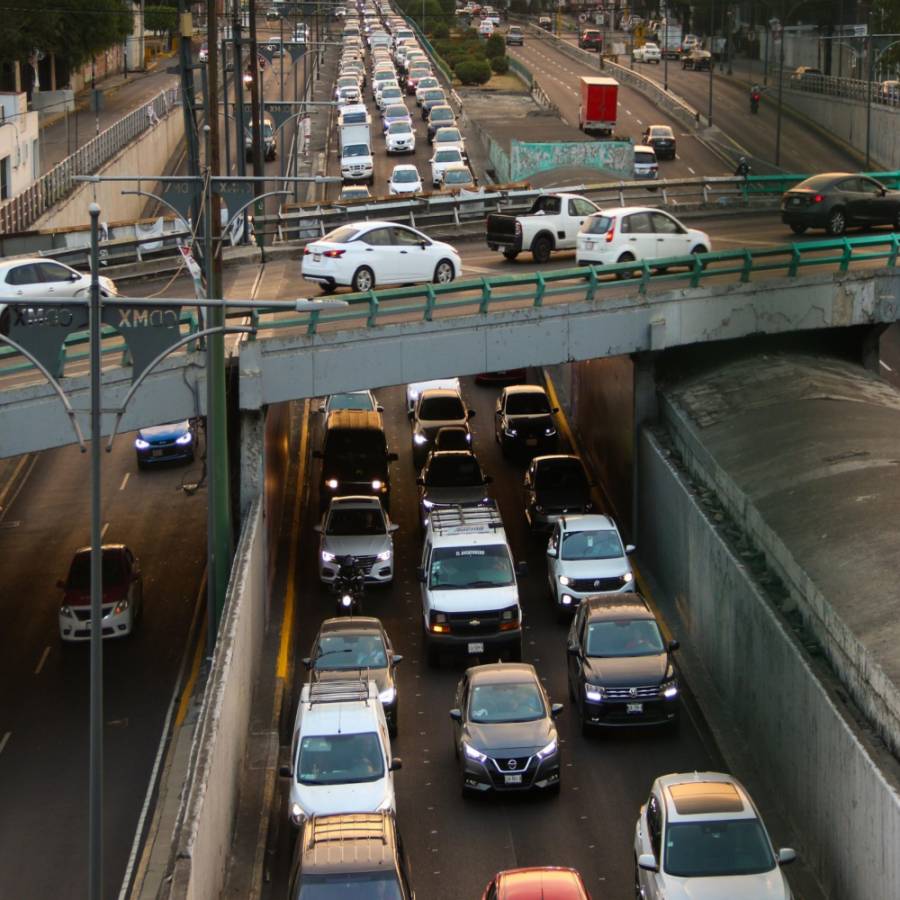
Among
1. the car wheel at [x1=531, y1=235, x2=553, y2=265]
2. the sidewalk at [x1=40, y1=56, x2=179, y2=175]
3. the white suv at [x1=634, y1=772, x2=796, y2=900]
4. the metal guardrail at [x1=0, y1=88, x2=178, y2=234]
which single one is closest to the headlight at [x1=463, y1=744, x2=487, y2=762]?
the white suv at [x1=634, y1=772, x2=796, y2=900]

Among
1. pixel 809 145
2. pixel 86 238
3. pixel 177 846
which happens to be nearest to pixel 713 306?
pixel 177 846

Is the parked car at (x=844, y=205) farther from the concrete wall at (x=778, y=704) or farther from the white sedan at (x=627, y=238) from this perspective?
the concrete wall at (x=778, y=704)

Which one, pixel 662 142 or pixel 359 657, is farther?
pixel 662 142

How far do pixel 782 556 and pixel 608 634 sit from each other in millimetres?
2762

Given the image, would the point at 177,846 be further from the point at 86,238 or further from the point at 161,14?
the point at 161,14

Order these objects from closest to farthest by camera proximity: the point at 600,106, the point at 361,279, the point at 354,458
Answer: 1. the point at 361,279
2. the point at 354,458
3. the point at 600,106

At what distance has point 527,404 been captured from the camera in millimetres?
42156

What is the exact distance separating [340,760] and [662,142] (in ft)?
217

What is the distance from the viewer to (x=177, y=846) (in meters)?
15.2

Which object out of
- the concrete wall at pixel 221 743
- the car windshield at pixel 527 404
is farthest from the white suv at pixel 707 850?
the car windshield at pixel 527 404

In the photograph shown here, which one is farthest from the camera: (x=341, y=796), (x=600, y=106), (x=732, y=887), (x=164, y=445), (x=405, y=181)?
(x=600, y=106)

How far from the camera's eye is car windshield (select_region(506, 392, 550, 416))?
4194 cm

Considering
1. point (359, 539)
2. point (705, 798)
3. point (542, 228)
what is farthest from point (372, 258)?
point (705, 798)

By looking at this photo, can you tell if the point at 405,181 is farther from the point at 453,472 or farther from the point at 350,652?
the point at 350,652
